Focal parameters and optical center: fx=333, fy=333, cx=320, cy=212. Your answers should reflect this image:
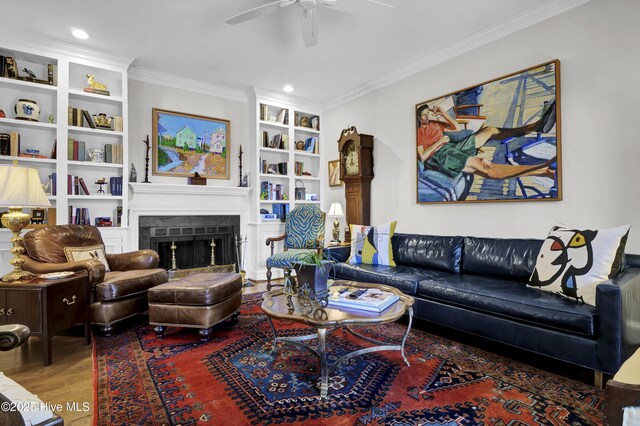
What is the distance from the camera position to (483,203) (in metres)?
3.47

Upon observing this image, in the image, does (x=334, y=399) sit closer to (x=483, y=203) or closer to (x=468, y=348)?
(x=468, y=348)

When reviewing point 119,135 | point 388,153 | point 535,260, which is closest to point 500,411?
point 535,260

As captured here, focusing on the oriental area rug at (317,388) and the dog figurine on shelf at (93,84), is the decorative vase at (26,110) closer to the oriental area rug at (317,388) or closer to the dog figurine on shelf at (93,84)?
the dog figurine on shelf at (93,84)

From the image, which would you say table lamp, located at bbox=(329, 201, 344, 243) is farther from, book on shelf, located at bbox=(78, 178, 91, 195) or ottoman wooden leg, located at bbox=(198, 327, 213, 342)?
book on shelf, located at bbox=(78, 178, 91, 195)

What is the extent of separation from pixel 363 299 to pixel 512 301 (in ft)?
3.38

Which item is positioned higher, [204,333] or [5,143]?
[5,143]

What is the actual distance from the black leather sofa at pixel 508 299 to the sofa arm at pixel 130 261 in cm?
197

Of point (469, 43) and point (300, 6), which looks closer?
point (300, 6)

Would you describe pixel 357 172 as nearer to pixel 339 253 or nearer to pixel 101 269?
pixel 339 253

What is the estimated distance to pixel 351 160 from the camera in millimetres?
4883

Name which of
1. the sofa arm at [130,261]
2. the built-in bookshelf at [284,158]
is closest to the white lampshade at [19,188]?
the sofa arm at [130,261]

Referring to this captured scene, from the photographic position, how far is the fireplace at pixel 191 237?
4.42m

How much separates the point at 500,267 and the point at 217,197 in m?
3.75

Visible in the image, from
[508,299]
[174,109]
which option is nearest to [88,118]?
[174,109]
